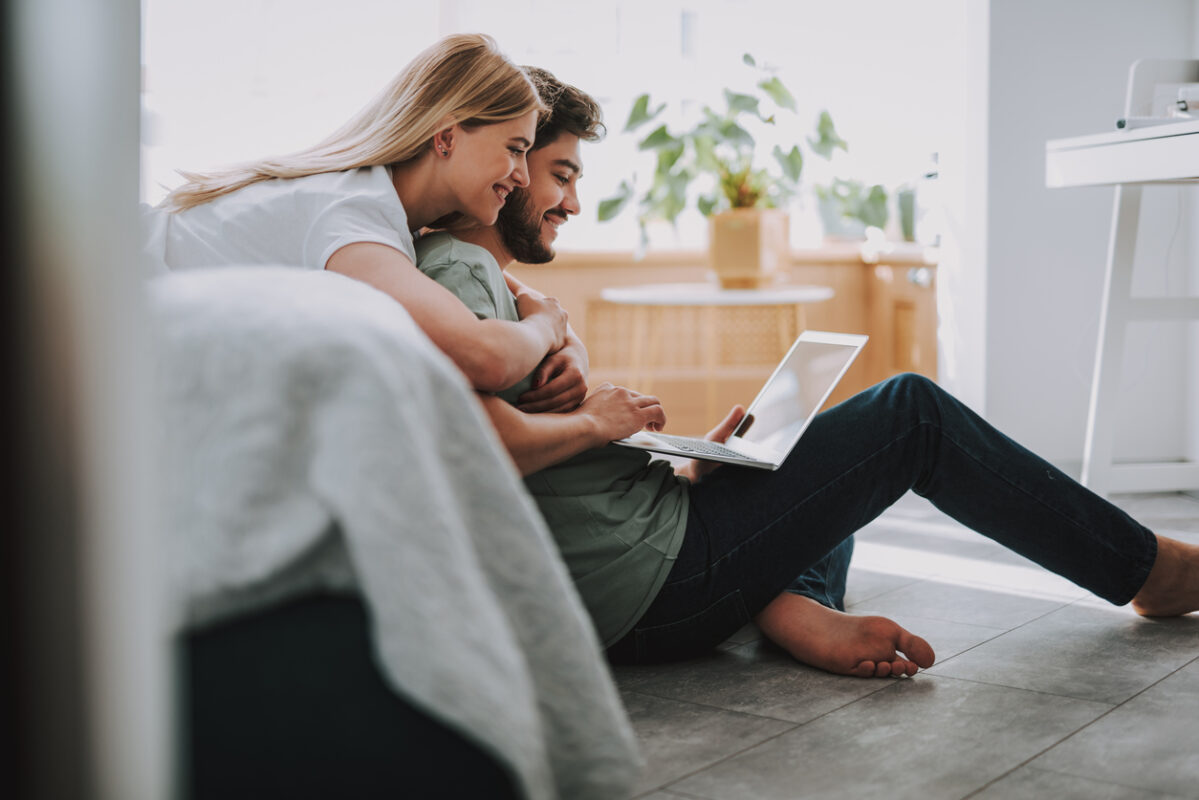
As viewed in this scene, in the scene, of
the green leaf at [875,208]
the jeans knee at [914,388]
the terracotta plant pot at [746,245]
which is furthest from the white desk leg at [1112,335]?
the jeans knee at [914,388]

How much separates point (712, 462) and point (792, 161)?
232cm

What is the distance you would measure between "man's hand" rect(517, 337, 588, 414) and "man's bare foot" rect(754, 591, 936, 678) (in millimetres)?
413

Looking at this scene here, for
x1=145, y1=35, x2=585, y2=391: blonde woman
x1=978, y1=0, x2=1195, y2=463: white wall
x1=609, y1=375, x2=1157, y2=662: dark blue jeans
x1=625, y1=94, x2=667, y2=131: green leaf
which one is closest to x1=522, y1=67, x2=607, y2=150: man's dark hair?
x1=145, y1=35, x2=585, y2=391: blonde woman

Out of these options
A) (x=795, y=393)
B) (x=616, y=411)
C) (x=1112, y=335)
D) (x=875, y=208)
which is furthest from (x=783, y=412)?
(x=875, y=208)

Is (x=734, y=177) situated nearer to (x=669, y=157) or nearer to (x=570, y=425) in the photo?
(x=669, y=157)

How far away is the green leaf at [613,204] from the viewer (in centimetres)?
383

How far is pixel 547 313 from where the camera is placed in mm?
1438

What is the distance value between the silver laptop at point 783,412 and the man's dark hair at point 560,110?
1.38ft

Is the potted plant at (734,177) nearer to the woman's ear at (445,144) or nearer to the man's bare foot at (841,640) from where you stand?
the man's bare foot at (841,640)

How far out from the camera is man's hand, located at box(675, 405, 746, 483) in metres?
1.57

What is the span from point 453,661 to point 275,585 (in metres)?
0.12

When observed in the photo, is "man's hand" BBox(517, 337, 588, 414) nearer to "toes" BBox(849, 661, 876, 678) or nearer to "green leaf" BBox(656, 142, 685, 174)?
"toes" BBox(849, 661, 876, 678)

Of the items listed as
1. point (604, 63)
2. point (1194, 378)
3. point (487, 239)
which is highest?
point (604, 63)

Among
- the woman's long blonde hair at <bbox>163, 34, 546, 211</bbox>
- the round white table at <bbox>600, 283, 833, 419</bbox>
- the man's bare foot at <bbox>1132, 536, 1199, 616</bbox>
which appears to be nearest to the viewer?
the woman's long blonde hair at <bbox>163, 34, 546, 211</bbox>
